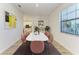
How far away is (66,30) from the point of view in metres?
3.96

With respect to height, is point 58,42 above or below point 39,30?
below

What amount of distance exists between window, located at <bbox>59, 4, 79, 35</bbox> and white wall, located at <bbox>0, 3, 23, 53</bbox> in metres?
1.37

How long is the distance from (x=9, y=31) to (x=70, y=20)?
2027mm

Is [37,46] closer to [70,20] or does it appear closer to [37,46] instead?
[37,46]

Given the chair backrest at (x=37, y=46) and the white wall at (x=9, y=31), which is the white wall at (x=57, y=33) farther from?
the white wall at (x=9, y=31)

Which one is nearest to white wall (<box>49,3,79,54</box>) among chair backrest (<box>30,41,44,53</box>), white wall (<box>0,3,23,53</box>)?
chair backrest (<box>30,41,44,53</box>)

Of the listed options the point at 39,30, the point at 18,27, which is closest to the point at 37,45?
the point at 39,30

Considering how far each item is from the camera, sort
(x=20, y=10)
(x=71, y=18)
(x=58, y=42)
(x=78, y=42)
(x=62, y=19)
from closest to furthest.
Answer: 1. (x=78, y=42)
2. (x=20, y=10)
3. (x=71, y=18)
4. (x=62, y=19)
5. (x=58, y=42)

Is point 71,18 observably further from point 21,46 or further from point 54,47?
point 21,46

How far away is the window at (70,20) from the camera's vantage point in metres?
3.38

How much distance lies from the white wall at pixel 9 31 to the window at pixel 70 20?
137 cm

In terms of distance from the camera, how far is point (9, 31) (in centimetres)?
398

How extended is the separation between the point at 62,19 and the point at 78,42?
1.06 metres

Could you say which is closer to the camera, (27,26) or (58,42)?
(27,26)
